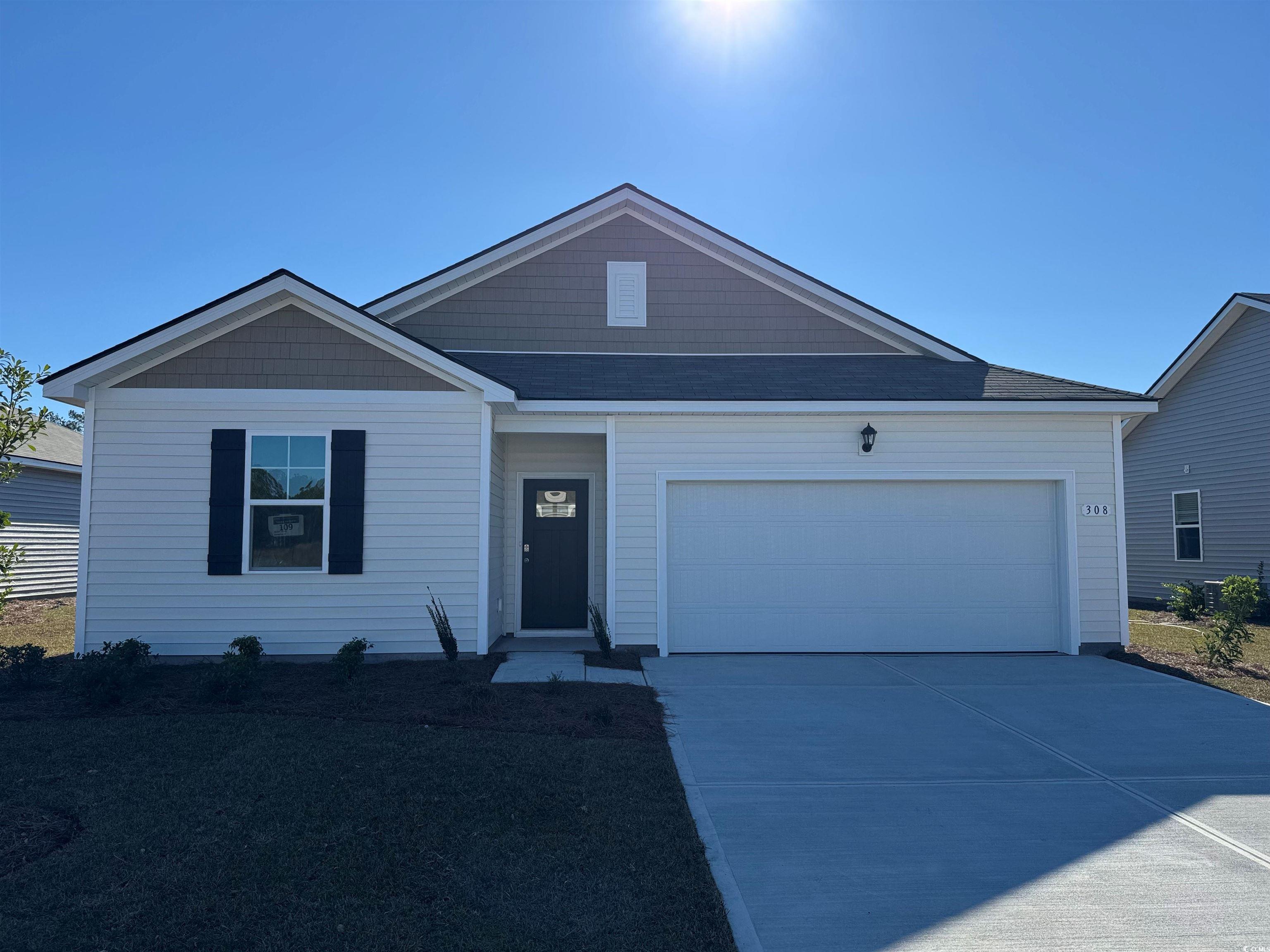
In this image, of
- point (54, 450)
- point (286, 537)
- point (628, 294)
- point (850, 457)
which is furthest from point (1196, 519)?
point (54, 450)

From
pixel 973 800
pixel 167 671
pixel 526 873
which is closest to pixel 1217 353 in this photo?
pixel 973 800

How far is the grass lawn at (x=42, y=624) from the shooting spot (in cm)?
1012

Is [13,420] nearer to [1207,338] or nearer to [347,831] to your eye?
[347,831]

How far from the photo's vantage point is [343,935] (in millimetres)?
3186

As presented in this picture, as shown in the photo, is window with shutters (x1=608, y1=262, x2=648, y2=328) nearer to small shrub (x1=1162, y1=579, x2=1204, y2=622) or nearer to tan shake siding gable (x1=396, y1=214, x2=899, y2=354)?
tan shake siding gable (x1=396, y1=214, x2=899, y2=354)

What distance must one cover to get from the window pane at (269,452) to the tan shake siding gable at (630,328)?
3272mm

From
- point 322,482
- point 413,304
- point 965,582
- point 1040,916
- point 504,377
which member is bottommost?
point 1040,916

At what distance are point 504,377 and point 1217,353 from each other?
43.5 feet

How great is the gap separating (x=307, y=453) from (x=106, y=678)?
2.97 m

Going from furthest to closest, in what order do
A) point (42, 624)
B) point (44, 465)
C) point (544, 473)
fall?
point (44, 465)
point (42, 624)
point (544, 473)

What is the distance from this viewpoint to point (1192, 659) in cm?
926

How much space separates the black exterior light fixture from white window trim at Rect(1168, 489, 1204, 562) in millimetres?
9700

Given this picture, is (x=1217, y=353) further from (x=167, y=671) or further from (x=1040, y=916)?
(x=167, y=671)

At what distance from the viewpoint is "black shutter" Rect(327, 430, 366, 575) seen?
28.1 ft
